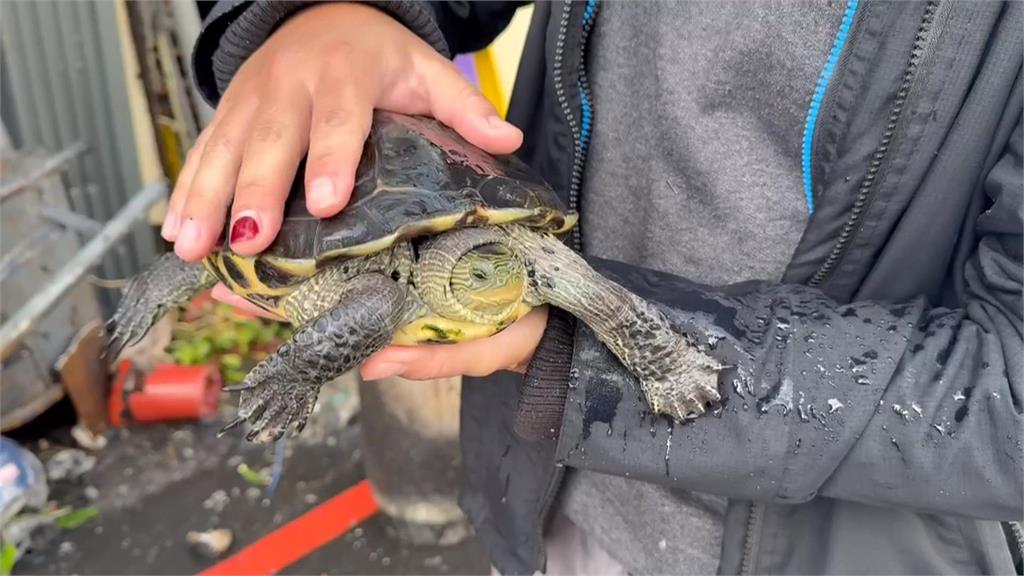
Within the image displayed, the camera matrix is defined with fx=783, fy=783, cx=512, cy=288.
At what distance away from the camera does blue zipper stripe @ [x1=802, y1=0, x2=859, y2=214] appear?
89cm

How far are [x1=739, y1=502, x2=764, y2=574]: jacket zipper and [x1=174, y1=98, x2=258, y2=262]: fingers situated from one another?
0.75m

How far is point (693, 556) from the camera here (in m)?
1.09

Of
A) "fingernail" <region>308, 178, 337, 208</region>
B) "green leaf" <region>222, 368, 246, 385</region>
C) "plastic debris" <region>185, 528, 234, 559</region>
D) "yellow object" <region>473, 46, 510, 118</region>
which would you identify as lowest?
"plastic debris" <region>185, 528, 234, 559</region>

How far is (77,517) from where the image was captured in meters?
2.19

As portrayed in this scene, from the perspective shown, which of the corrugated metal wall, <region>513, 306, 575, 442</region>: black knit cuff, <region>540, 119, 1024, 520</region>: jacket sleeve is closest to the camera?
<region>540, 119, 1024, 520</region>: jacket sleeve

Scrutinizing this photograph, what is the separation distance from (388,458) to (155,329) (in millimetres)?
1048

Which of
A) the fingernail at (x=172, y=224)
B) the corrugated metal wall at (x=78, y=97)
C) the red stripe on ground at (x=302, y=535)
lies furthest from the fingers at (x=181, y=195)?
the corrugated metal wall at (x=78, y=97)

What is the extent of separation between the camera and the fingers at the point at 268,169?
36.0 inches

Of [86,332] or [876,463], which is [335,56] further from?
[86,332]

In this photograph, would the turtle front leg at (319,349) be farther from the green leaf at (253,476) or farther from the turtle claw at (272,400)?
the green leaf at (253,476)

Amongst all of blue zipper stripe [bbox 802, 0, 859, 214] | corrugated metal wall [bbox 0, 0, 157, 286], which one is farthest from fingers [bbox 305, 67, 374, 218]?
corrugated metal wall [bbox 0, 0, 157, 286]

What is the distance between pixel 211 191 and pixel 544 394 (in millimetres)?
468

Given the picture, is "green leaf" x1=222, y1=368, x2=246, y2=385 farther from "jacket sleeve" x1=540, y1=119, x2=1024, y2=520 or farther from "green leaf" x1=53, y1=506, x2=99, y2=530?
"jacket sleeve" x1=540, y1=119, x2=1024, y2=520

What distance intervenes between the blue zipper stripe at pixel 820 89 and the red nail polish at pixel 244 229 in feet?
2.20
